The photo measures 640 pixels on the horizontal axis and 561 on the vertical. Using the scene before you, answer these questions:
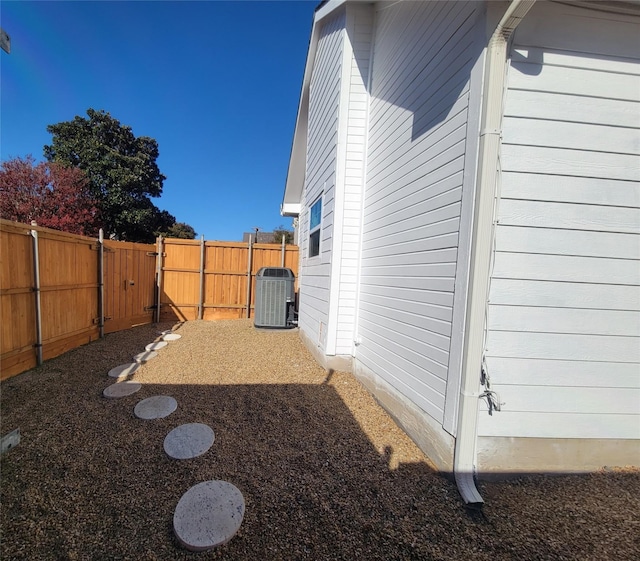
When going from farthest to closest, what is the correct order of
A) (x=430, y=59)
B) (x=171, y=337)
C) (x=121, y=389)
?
(x=171, y=337), (x=121, y=389), (x=430, y=59)

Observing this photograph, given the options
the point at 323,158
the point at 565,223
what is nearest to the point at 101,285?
the point at 323,158

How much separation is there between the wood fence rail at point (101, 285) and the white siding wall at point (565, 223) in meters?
5.18

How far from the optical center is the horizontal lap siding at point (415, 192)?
2279 mm

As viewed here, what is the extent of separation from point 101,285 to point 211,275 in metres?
2.90

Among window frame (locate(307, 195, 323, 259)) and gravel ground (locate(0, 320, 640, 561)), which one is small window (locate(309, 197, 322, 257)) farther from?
gravel ground (locate(0, 320, 640, 561))

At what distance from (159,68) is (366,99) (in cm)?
626

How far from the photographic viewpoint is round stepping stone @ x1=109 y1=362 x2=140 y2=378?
3795 millimetres

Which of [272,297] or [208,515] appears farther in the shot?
[272,297]

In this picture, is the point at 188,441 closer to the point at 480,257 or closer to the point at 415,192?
the point at 480,257

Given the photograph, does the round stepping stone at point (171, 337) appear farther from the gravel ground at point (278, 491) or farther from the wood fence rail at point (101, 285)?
the gravel ground at point (278, 491)

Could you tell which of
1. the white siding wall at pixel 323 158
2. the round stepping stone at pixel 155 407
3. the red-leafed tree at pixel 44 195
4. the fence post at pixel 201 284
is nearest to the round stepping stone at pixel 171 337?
the fence post at pixel 201 284

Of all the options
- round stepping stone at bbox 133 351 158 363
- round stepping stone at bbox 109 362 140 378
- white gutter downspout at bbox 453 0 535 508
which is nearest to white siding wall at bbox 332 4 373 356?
white gutter downspout at bbox 453 0 535 508

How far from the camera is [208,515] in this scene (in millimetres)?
1697

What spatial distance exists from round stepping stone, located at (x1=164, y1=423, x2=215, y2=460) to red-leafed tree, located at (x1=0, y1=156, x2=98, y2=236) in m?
12.7
